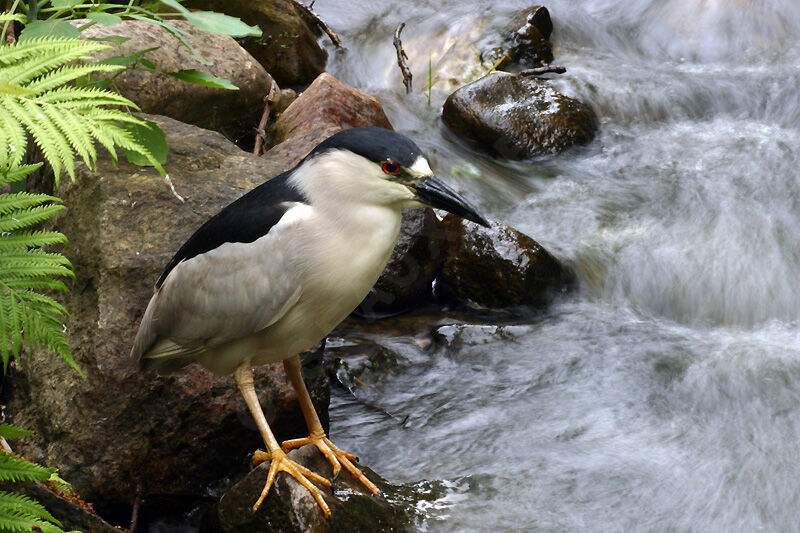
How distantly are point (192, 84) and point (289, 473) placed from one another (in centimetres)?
327

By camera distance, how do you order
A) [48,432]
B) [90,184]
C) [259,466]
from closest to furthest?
[259,466] < [48,432] < [90,184]

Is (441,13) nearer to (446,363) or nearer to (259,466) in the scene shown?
(446,363)

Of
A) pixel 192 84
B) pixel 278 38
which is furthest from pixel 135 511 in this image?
pixel 278 38

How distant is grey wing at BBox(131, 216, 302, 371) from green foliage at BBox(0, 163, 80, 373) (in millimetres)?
495

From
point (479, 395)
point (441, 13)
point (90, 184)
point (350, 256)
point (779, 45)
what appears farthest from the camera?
point (441, 13)

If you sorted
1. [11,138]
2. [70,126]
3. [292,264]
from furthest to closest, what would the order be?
[292,264], [70,126], [11,138]

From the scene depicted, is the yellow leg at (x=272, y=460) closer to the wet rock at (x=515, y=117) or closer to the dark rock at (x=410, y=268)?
the dark rock at (x=410, y=268)

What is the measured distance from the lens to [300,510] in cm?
291

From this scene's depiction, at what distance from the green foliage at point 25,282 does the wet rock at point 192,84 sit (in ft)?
7.44

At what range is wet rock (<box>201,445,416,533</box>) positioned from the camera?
115 inches

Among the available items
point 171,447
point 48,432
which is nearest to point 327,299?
point 171,447

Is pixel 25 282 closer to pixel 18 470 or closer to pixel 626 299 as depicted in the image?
pixel 18 470

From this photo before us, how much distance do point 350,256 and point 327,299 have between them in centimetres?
18

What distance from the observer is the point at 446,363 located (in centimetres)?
481
